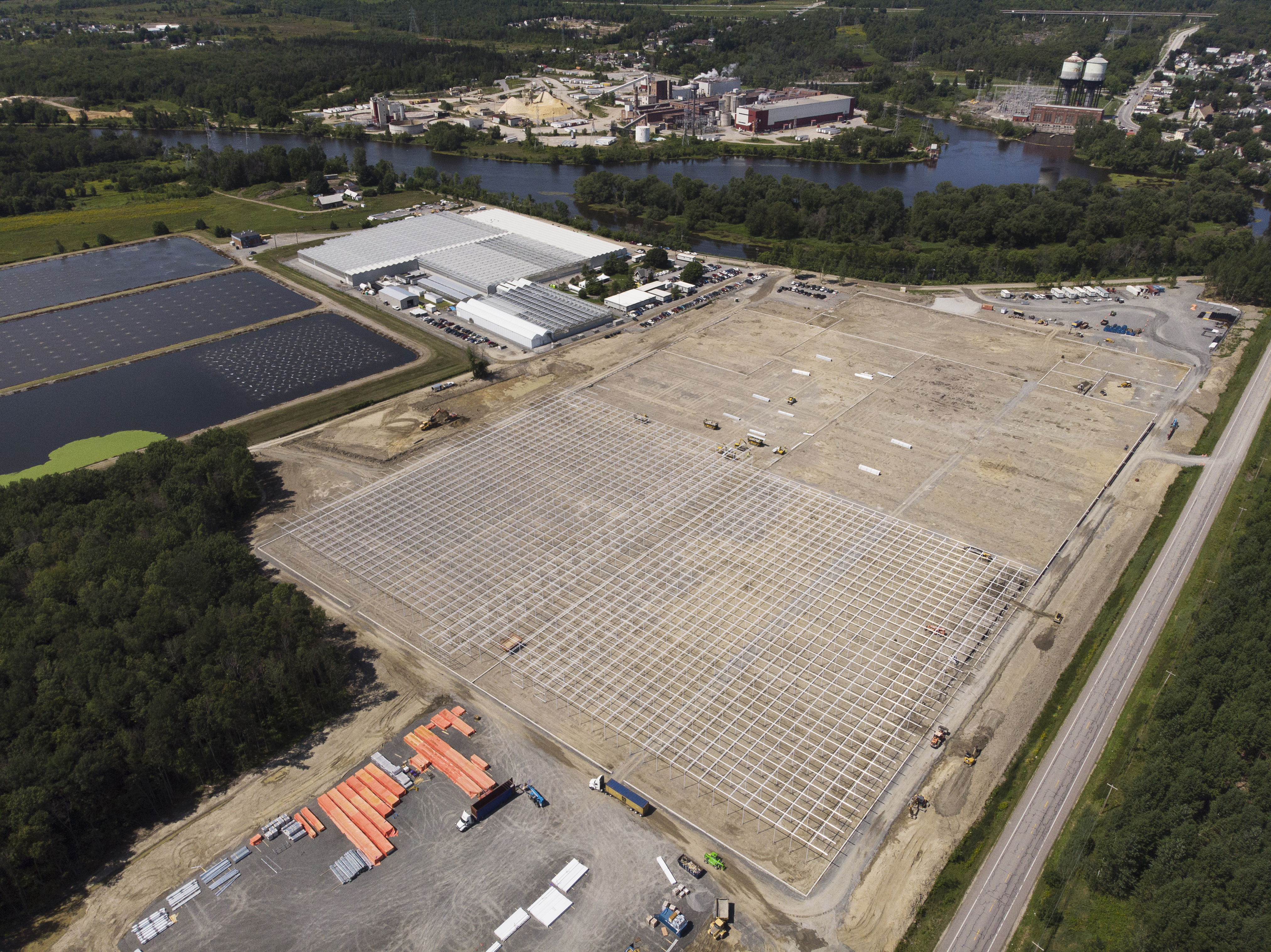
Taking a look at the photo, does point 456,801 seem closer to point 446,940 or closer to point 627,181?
point 446,940

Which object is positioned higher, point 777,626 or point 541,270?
Answer: point 541,270

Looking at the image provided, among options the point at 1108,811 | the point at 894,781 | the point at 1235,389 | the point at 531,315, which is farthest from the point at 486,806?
the point at 1235,389

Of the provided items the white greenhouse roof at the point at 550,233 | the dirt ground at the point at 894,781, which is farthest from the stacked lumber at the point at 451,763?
the white greenhouse roof at the point at 550,233

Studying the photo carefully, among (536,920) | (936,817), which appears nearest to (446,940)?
(536,920)

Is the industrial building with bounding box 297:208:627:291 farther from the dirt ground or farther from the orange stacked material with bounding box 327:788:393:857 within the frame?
the orange stacked material with bounding box 327:788:393:857

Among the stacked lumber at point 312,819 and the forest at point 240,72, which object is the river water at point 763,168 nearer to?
the forest at point 240,72

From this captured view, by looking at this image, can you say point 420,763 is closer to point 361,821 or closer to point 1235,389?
point 361,821
